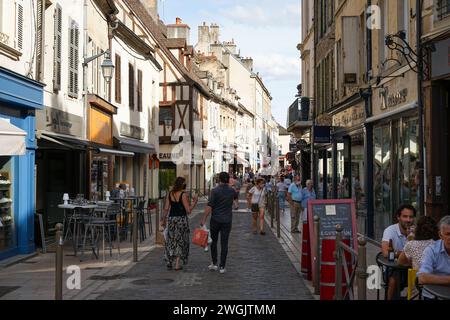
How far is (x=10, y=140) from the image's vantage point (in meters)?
10.6

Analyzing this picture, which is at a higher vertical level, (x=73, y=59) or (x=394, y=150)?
(x=73, y=59)

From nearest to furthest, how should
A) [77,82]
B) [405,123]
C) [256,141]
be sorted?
1. [405,123]
2. [77,82]
3. [256,141]

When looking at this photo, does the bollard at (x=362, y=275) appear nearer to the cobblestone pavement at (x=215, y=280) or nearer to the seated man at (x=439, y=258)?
the seated man at (x=439, y=258)

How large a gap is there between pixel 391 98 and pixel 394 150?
Answer: 3.72 feet

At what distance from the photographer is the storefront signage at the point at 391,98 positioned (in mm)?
13320

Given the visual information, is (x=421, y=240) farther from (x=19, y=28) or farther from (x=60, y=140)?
(x=60, y=140)

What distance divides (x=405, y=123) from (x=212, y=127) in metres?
37.5

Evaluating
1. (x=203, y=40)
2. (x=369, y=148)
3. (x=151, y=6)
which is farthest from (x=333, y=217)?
(x=203, y=40)

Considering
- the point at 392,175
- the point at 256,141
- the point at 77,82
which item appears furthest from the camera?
the point at 256,141

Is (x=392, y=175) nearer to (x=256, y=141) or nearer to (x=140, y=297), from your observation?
(x=140, y=297)

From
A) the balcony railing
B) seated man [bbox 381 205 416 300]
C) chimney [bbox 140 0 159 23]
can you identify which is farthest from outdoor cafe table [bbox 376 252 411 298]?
chimney [bbox 140 0 159 23]

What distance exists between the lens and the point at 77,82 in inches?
688

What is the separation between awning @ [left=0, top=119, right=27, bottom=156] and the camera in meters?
10.4
